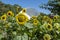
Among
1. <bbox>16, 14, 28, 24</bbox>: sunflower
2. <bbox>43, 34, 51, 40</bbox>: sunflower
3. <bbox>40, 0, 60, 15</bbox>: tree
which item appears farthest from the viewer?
<bbox>40, 0, 60, 15</bbox>: tree

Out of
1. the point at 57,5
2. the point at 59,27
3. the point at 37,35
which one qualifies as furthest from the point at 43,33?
the point at 57,5

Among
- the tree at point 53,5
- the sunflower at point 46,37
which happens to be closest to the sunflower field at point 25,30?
the sunflower at point 46,37

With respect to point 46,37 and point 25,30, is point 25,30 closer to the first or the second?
point 25,30

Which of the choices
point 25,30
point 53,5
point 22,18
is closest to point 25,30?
point 25,30

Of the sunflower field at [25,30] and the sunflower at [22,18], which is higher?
the sunflower at [22,18]

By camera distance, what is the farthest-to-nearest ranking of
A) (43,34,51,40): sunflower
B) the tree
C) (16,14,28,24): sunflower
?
the tree < (43,34,51,40): sunflower < (16,14,28,24): sunflower

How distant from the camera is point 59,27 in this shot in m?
3.52

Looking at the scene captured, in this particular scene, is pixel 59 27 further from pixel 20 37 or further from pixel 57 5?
pixel 57 5

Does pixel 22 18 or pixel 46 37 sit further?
pixel 46 37

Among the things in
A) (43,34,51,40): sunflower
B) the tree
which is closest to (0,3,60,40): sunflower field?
(43,34,51,40): sunflower

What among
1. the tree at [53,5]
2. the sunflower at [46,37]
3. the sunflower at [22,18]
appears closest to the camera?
the sunflower at [22,18]

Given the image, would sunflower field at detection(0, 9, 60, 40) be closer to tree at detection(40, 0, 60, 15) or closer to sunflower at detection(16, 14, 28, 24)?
sunflower at detection(16, 14, 28, 24)

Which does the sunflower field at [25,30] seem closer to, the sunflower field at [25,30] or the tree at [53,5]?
the sunflower field at [25,30]

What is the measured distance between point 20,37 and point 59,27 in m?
0.95
